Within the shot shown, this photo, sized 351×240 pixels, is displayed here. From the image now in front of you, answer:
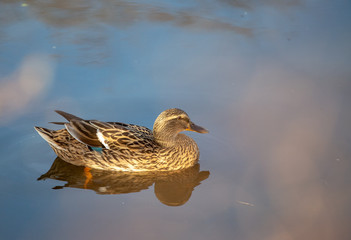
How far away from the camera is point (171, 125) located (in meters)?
6.04

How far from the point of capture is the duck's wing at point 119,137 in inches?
233

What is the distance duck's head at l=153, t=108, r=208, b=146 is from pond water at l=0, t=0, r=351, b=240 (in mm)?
456

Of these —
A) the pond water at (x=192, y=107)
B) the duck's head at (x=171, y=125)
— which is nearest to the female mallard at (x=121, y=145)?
the duck's head at (x=171, y=125)

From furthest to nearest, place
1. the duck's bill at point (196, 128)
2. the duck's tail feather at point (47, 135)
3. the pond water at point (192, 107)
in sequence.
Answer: the duck's bill at point (196, 128), the duck's tail feather at point (47, 135), the pond water at point (192, 107)

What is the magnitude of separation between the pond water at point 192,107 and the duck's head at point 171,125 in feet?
1.50

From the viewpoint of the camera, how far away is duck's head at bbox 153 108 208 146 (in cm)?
595

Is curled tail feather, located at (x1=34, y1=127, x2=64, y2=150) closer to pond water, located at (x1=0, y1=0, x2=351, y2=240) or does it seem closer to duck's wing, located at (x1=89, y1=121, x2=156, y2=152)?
pond water, located at (x1=0, y1=0, x2=351, y2=240)

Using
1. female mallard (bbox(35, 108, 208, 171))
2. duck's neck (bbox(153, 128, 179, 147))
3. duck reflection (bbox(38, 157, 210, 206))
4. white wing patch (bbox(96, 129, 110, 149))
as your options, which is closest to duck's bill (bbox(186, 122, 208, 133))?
female mallard (bbox(35, 108, 208, 171))

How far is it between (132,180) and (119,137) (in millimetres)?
595

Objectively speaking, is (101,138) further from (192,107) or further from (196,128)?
(192,107)

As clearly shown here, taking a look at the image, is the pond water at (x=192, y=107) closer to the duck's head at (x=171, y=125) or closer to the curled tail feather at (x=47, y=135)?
the curled tail feather at (x=47, y=135)

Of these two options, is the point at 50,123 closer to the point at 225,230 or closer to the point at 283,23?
the point at 225,230

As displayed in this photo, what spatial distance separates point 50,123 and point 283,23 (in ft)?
16.9

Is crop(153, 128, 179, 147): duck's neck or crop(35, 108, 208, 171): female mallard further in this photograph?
crop(153, 128, 179, 147): duck's neck
